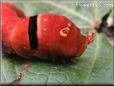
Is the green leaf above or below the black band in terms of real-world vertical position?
below

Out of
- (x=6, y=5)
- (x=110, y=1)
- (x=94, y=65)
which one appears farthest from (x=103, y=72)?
(x=6, y=5)

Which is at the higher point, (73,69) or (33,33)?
(33,33)

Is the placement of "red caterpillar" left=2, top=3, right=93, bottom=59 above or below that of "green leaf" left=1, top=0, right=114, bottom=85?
above

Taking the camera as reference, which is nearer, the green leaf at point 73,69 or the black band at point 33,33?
the green leaf at point 73,69

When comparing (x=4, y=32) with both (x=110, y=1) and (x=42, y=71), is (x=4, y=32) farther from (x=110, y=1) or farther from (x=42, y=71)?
(x=110, y=1)

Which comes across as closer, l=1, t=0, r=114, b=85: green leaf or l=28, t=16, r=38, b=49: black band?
l=1, t=0, r=114, b=85: green leaf

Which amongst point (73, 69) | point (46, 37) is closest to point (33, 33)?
point (46, 37)

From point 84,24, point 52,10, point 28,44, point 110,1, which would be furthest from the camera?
point 52,10

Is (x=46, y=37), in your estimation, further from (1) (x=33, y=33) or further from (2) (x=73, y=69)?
(2) (x=73, y=69)
